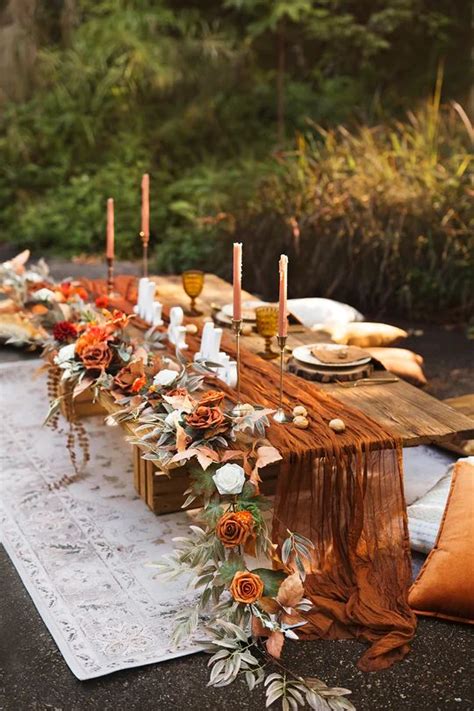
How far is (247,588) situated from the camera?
8.27 ft

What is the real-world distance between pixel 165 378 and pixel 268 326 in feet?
2.47

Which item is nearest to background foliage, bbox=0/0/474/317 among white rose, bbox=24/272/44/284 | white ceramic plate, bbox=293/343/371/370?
white rose, bbox=24/272/44/284

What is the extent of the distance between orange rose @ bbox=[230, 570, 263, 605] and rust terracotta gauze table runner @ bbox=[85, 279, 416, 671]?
0.27 m

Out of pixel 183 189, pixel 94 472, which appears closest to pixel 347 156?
pixel 183 189

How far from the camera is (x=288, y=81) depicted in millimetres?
10211

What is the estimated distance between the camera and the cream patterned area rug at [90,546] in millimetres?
2674

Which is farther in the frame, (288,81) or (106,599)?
(288,81)

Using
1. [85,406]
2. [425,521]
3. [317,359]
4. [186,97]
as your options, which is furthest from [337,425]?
[186,97]

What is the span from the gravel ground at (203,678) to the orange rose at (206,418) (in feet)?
2.00

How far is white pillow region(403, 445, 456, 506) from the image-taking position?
11.9 feet

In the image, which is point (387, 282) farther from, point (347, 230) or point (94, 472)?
point (94, 472)

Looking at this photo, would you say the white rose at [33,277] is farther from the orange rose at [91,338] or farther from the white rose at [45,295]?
the orange rose at [91,338]

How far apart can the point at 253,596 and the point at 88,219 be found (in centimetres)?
693

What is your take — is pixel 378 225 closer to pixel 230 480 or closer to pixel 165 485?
pixel 165 485
